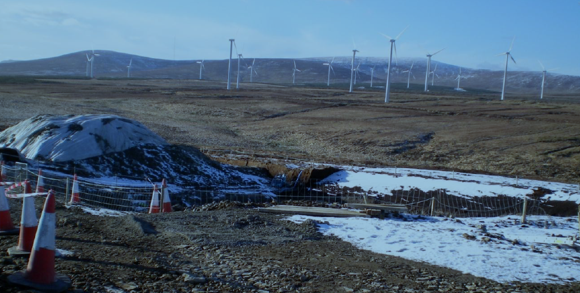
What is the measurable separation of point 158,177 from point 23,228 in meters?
11.9

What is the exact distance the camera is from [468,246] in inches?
344

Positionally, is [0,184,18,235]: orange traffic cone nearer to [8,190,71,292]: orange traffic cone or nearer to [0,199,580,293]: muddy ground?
[0,199,580,293]: muddy ground

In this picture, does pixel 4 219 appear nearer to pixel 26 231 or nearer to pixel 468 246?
pixel 26 231

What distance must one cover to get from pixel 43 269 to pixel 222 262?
222 centimetres

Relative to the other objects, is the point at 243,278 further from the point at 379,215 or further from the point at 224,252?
the point at 379,215

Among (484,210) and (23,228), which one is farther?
(484,210)

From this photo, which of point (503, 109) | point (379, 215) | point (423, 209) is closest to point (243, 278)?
point (379, 215)

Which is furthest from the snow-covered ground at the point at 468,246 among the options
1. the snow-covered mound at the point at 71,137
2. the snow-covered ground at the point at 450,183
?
the snow-covered mound at the point at 71,137

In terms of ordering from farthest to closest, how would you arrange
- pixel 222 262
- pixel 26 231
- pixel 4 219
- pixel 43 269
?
pixel 4 219, pixel 222 262, pixel 26 231, pixel 43 269

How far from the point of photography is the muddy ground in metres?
5.98

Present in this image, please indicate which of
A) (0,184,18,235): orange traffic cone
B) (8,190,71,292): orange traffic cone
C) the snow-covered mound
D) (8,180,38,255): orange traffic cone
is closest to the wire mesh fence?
the snow-covered mound

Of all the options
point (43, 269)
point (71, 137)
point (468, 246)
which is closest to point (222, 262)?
point (43, 269)

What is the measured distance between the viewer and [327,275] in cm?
669

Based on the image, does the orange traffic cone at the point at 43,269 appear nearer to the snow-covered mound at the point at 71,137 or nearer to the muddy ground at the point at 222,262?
the muddy ground at the point at 222,262
